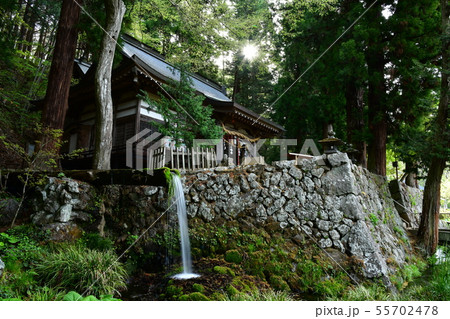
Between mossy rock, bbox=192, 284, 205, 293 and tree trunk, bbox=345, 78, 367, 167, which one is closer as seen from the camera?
mossy rock, bbox=192, 284, 205, 293

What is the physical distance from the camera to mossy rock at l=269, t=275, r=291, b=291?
4.82m

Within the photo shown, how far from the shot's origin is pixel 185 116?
7.56 metres

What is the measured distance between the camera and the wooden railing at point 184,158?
266 inches

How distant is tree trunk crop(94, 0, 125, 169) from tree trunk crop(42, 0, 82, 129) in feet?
3.34

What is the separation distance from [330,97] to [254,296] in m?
9.14

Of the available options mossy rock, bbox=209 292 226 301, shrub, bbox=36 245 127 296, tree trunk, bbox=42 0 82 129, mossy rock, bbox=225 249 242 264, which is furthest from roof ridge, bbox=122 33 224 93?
mossy rock, bbox=209 292 226 301

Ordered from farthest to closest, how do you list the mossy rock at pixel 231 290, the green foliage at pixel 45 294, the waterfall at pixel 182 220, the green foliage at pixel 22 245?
the waterfall at pixel 182 220
the mossy rock at pixel 231 290
the green foliage at pixel 22 245
the green foliage at pixel 45 294

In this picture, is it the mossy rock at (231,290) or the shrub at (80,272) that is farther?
the mossy rock at (231,290)

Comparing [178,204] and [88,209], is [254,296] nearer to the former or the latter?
[178,204]

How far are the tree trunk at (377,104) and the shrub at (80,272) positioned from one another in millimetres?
8447

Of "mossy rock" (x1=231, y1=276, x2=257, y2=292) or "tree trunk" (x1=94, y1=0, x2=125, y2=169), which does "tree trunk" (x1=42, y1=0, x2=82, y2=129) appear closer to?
"tree trunk" (x1=94, y1=0, x2=125, y2=169)

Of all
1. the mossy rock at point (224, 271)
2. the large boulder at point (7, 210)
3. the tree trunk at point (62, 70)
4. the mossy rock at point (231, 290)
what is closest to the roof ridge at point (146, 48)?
the tree trunk at point (62, 70)

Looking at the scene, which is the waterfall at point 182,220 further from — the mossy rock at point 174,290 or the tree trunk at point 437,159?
the tree trunk at point 437,159

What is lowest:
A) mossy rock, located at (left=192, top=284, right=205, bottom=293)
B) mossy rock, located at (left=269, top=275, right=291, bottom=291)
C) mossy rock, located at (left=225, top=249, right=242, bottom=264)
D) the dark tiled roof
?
mossy rock, located at (left=269, top=275, right=291, bottom=291)
